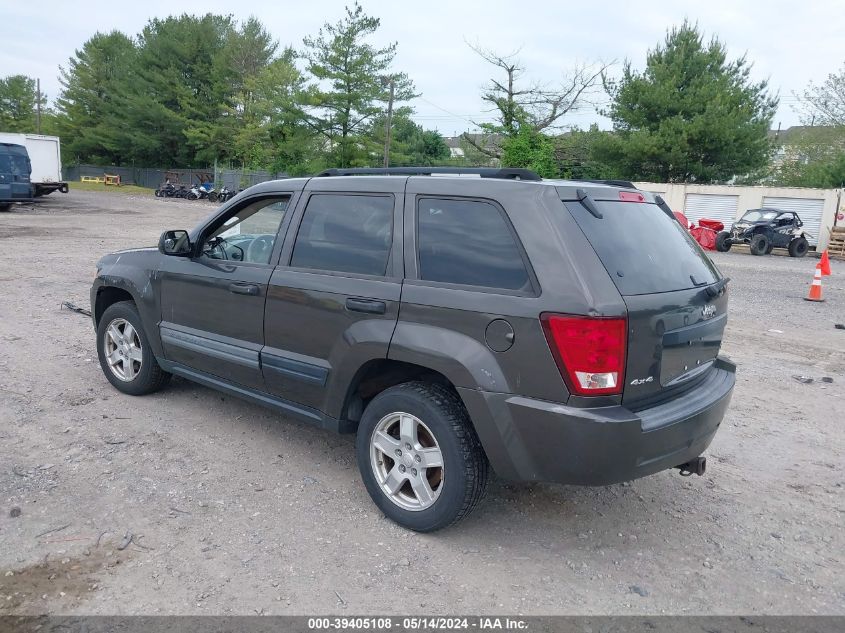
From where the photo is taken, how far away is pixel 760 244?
22219mm

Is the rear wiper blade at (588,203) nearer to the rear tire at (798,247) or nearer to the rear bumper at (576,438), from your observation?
the rear bumper at (576,438)

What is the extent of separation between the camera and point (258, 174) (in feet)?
161

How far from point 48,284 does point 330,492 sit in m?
8.65

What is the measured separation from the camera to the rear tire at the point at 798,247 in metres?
22.4

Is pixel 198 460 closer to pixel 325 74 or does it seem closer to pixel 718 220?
pixel 718 220

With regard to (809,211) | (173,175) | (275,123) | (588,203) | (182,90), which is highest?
(182,90)

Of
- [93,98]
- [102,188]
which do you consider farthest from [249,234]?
[93,98]

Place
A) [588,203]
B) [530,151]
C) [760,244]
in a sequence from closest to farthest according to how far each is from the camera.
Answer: [588,203]
[760,244]
[530,151]

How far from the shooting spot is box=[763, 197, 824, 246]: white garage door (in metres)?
25.1

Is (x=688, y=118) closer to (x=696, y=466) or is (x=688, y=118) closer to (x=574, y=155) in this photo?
(x=574, y=155)

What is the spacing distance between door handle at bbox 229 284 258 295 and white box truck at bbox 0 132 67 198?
3095 cm

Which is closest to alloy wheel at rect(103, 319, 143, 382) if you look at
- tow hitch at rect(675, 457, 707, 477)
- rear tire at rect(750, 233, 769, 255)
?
tow hitch at rect(675, 457, 707, 477)

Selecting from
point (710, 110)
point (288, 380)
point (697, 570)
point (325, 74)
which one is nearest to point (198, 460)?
point (288, 380)

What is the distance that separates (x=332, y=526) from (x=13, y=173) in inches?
1122
